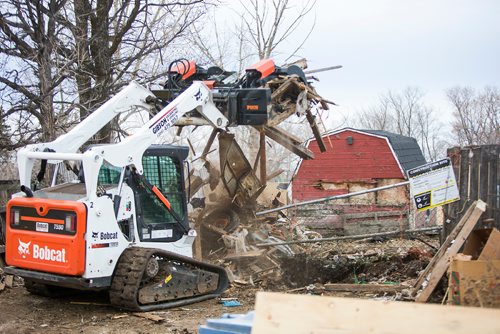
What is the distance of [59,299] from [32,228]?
5.64ft

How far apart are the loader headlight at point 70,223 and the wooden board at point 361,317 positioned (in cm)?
520

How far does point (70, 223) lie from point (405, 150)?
22.2 meters

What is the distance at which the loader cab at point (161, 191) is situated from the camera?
9909 mm

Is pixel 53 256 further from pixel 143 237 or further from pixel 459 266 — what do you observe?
pixel 459 266

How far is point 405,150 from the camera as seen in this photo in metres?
28.9

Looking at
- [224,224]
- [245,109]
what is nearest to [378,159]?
[224,224]

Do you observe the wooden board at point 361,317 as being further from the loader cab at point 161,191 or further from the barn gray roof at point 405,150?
the barn gray roof at point 405,150

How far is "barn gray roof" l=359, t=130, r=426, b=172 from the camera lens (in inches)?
1085

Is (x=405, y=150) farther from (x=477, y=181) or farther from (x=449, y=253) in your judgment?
(x=449, y=253)

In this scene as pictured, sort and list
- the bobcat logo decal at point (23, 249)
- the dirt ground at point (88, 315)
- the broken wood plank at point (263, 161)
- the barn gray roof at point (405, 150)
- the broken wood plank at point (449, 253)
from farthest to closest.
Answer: the barn gray roof at point (405, 150) < the broken wood plank at point (263, 161) < the bobcat logo decal at point (23, 249) < the dirt ground at point (88, 315) < the broken wood plank at point (449, 253)

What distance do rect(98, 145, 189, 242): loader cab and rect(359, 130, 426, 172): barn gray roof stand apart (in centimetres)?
1818

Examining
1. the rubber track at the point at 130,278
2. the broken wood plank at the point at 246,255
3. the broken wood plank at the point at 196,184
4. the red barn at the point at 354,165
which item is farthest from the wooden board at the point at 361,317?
the red barn at the point at 354,165

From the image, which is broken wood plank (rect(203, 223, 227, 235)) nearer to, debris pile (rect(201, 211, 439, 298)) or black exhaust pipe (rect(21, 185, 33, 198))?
debris pile (rect(201, 211, 439, 298))

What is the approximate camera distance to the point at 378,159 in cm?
2755
